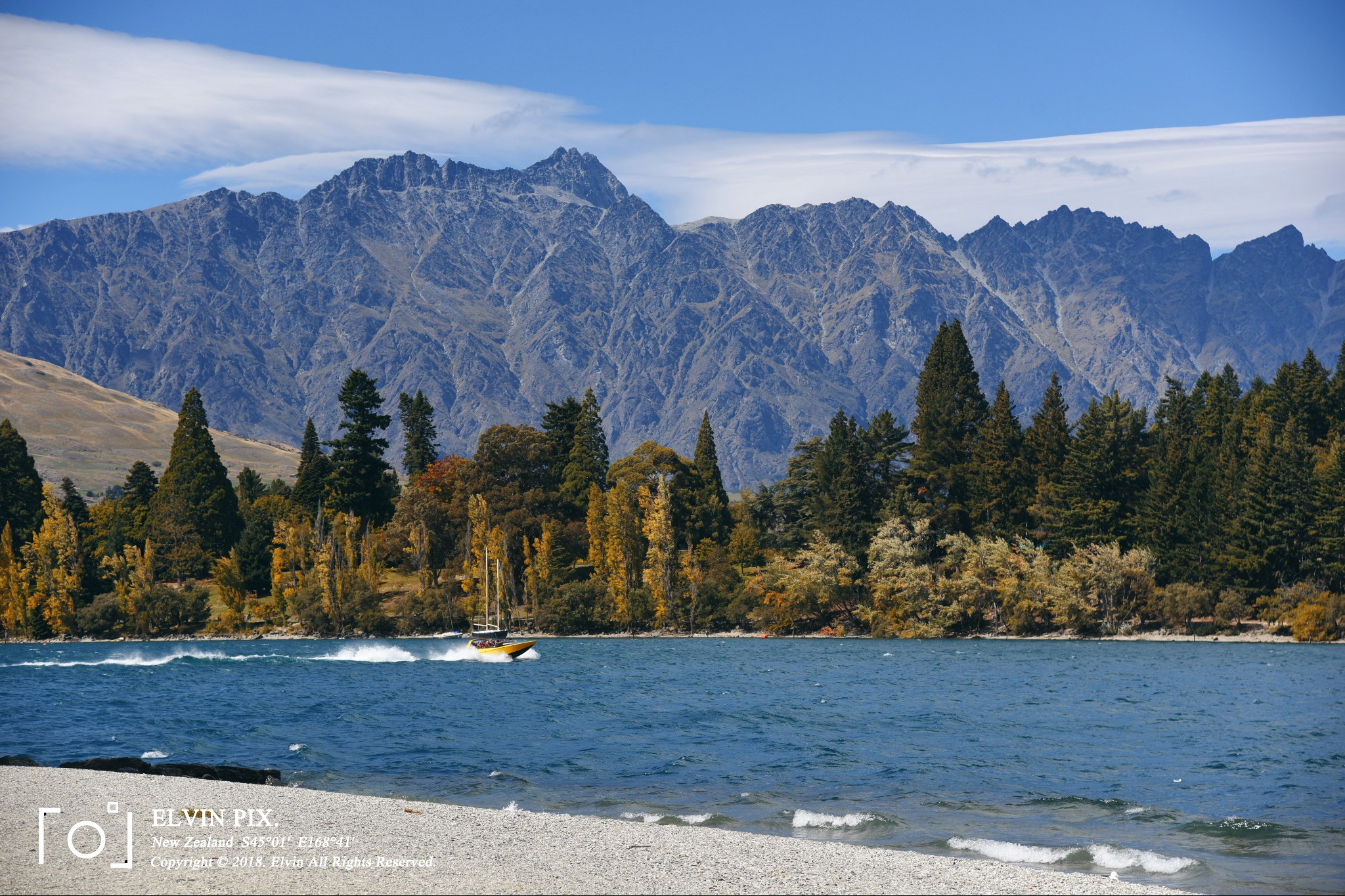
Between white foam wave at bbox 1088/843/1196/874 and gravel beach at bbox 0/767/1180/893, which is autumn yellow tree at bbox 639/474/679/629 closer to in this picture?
gravel beach at bbox 0/767/1180/893

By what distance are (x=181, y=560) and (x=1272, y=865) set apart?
12084cm

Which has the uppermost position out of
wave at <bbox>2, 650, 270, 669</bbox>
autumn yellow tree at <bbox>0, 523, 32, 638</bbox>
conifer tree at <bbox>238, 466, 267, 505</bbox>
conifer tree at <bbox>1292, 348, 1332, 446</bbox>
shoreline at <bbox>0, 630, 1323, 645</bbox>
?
conifer tree at <bbox>1292, 348, 1332, 446</bbox>

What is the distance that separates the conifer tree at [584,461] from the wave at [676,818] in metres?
104

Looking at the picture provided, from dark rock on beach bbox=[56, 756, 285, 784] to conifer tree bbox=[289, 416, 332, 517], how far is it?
334 ft

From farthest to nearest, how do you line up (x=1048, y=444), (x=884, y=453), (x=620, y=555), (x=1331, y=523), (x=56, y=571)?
(x=620, y=555), (x=56, y=571), (x=884, y=453), (x=1048, y=444), (x=1331, y=523)

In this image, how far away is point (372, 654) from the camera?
290 ft

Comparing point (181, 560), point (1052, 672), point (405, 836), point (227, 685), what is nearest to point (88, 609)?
point (181, 560)

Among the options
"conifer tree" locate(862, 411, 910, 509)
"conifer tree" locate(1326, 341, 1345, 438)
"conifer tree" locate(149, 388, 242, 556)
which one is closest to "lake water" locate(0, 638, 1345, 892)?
"conifer tree" locate(862, 411, 910, 509)

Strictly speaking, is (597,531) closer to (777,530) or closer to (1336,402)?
(777,530)

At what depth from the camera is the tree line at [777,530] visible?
9362 centimetres

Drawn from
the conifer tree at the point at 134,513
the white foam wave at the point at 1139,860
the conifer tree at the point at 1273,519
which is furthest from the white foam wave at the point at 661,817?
the conifer tree at the point at 134,513

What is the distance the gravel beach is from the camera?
15586 mm

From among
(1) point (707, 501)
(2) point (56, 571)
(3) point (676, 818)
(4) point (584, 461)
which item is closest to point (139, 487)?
(2) point (56, 571)

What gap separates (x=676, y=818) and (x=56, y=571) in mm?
111003
